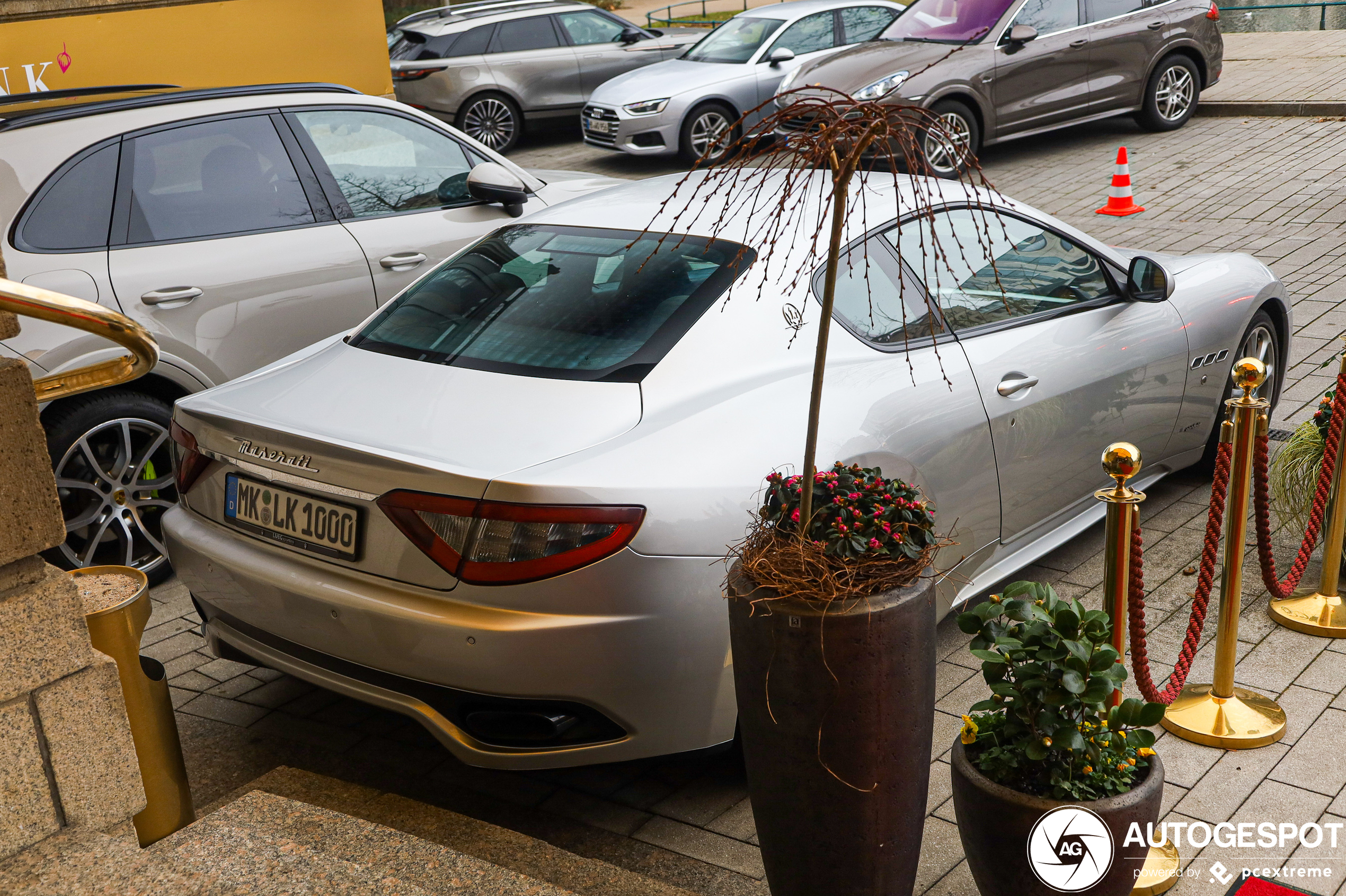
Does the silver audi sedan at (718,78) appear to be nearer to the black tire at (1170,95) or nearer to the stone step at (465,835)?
the black tire at (1170,95)

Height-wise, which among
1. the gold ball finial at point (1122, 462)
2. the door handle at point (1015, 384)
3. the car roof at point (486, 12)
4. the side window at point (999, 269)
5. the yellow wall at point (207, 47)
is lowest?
the door handle at point (1015, 384)

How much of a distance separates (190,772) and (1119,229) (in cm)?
829

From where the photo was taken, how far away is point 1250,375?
134 inches

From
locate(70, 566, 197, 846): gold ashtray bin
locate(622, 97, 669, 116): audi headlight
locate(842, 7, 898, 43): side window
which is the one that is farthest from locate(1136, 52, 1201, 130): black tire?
locate(70, 566, 197, 846): gold ashtray bin

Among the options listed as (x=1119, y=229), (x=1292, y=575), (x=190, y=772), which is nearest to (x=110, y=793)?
(x=190, y=772)

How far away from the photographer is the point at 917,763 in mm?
2725

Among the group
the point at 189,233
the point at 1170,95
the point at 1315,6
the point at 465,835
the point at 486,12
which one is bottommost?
the point at 465,835

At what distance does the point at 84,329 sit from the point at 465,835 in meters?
1.62

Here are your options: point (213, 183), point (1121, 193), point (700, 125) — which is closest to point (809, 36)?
point (700, 125)

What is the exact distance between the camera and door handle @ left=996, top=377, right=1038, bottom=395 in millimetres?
3914

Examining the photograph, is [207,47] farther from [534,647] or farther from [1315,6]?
[1315,6]

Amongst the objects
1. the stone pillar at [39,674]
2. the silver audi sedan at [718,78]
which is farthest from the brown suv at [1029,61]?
the stone pillar at [39,674]

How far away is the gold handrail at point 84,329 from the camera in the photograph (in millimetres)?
2125

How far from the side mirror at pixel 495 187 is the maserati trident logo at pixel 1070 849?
3837 millimetres
